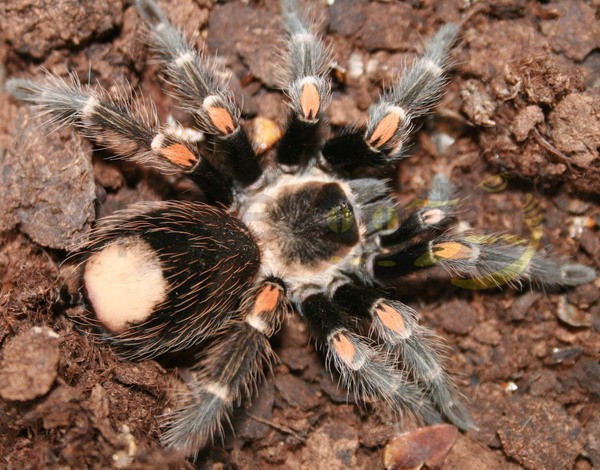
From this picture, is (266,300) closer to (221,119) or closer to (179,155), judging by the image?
(179,155)

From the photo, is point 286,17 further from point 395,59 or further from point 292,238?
point 292,238

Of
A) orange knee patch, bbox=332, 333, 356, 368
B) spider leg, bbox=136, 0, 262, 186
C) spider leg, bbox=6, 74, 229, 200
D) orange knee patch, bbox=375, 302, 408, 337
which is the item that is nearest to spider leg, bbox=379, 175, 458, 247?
orange knee patch, bbox=375, 302, 408, 337

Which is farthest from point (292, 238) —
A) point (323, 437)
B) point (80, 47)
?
point (80, 47)

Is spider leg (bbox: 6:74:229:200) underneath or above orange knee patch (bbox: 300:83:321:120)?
underneath

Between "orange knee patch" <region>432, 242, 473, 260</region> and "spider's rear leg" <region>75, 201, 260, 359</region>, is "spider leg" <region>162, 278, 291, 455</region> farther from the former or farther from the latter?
"orange knee patch" <region>432, 242, 473, 260</region>

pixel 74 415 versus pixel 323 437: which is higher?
pixel 74 415

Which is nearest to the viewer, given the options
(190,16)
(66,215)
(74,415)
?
(74,415)

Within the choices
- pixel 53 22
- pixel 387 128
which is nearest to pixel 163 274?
pixel 387 128
